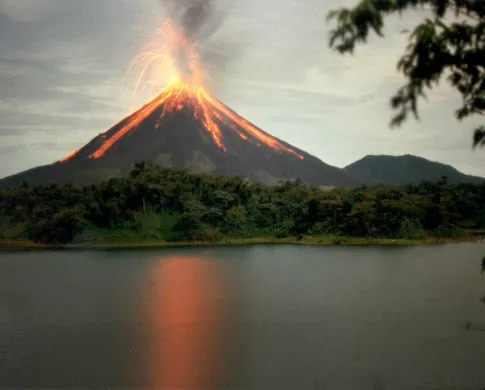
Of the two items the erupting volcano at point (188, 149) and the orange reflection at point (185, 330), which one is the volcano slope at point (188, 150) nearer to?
the erupting volcano at point (188, 149)

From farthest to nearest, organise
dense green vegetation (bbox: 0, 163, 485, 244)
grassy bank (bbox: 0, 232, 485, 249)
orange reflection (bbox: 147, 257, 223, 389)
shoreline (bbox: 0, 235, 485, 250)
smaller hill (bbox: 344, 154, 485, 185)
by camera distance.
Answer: smaller hill (bbox: 344, 154, 485, 185), dense green vegetation (bbox: 0, 163, 485, 244), grassy bank (bbox: 0, 232, 485, 249), shoreline (bbox: 0, 235, 485, 250), orange reflection (bbox: 147, 257, 223, 389)

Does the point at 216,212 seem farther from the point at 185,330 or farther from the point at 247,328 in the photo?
the point at 247,328

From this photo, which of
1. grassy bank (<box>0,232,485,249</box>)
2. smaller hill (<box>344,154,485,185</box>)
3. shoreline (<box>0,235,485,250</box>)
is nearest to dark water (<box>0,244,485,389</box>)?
shoreline (<box>0,235,485,250</box>)

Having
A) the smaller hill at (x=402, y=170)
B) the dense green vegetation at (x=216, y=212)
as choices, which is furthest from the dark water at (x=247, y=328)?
the smaller hill at (x=402, y=170)

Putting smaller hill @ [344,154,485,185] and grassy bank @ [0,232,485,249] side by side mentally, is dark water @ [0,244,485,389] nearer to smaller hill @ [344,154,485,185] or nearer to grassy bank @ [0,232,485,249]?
grassy bank @ [0,232,485,249]

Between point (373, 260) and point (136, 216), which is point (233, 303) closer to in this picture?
point (373, 260)

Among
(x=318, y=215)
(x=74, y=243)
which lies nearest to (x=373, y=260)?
(x=318, y=215)
